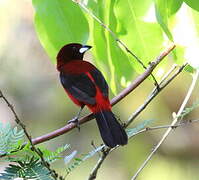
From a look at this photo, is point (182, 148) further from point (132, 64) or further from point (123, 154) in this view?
point (132, 64)

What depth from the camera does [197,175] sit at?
6039 millimetres

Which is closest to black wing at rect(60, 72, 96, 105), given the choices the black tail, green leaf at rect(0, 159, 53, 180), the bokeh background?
the black tail

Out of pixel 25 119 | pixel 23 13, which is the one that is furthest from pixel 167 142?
pixel 23 13

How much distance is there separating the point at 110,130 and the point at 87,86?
0.57 m

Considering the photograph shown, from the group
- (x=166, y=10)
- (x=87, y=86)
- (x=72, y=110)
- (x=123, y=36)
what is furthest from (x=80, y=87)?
(x=72, y=110)

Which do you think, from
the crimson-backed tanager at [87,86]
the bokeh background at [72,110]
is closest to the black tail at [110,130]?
the crimson-backed tanager at [87,86]

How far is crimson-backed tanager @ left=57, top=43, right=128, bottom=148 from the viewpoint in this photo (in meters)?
2.68

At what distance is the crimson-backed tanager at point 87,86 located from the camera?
268cm

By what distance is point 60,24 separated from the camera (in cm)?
217

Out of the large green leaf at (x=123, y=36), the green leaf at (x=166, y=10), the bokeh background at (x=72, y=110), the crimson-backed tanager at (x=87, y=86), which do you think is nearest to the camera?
the green leaf at (x=166, y=10)

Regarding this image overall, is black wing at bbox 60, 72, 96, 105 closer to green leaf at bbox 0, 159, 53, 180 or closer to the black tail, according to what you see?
the black tail

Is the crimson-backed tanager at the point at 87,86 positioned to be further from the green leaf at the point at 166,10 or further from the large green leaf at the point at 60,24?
the green leaf at the point at 166,10

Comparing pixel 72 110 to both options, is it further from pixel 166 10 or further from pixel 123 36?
pixel 166 10

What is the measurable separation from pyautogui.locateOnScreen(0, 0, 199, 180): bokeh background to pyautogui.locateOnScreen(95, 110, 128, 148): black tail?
115 inches
